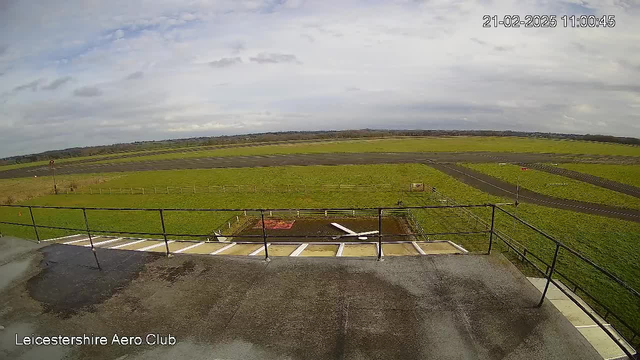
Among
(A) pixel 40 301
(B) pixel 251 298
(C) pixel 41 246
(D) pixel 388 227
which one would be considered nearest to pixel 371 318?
(B) pixel 251 298

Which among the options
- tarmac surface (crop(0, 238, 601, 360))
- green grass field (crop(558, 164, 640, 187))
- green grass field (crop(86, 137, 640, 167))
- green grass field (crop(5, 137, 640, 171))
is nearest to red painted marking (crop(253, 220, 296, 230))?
tarmac surface (crop(0, 238, 601, 360))

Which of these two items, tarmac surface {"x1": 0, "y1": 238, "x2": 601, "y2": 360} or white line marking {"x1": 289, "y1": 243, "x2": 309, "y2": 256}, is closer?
tarmac surface {"x1": 0, "y1": 238, "x2": 601, "y2": 360}

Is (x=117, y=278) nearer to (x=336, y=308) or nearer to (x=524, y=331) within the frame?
(x=336, y=308)

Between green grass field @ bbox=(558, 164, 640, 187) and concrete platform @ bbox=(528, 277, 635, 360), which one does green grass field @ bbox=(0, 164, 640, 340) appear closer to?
concrete platform @ bbox=(528, 277, 635, 360)

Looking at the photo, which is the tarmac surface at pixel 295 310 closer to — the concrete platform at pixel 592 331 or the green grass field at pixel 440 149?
the concrete platform at pixel 592 331

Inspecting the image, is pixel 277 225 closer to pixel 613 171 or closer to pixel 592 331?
pixel 592 331

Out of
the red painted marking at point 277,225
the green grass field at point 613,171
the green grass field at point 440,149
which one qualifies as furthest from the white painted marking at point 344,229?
the green grass field at point 440,149
